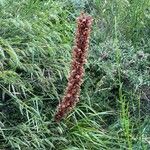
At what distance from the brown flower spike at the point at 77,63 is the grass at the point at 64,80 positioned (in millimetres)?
205

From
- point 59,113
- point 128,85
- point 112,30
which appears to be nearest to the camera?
point 59,113

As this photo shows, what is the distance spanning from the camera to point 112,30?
392 centimetres

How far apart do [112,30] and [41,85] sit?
1110mm

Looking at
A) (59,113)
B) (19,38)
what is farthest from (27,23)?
(59,113)

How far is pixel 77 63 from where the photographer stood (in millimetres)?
2543

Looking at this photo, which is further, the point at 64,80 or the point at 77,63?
the point at 64,80

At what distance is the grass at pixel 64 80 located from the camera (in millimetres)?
2850

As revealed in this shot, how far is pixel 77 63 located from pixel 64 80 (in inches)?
27.3

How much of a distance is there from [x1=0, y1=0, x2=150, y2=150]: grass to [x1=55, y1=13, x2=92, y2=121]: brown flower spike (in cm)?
21

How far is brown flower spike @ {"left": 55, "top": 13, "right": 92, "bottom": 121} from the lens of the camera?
2423mm

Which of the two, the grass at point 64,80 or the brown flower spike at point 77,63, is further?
the grass at point 64,80

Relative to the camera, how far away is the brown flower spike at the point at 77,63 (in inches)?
Answer: 95.4

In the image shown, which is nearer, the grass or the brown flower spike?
the brown flower spike

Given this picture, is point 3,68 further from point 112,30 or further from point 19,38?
point 112,30
